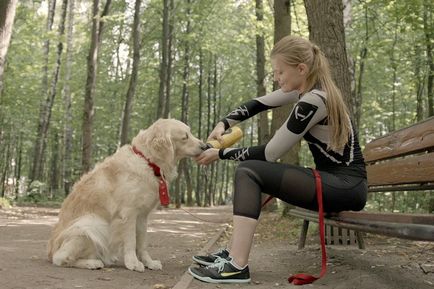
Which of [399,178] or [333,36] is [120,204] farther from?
[333,36]

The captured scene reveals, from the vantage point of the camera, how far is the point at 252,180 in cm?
394

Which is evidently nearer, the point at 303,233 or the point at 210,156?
the point at 210,156

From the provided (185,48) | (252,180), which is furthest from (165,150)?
(185,48)

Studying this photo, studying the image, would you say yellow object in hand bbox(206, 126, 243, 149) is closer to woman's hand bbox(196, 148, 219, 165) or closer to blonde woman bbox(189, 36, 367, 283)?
woman's hand bbox(196, 148, 219, 165)

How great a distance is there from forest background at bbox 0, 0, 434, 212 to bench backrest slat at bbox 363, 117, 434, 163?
4.74 feet

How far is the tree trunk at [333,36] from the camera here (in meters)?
7.15

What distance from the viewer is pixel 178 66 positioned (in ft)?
94.4

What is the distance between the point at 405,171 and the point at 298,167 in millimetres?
1268

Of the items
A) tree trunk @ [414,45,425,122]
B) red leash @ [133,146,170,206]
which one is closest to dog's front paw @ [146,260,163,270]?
red leash @ [133,146,170,206]

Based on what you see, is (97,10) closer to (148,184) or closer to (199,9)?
(199,9)

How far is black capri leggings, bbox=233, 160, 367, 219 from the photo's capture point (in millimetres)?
3889

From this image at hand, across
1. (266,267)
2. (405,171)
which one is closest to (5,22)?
(266,267)

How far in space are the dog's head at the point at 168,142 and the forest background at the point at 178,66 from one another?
308cm

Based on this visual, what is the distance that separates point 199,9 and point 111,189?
1783 centimetres
